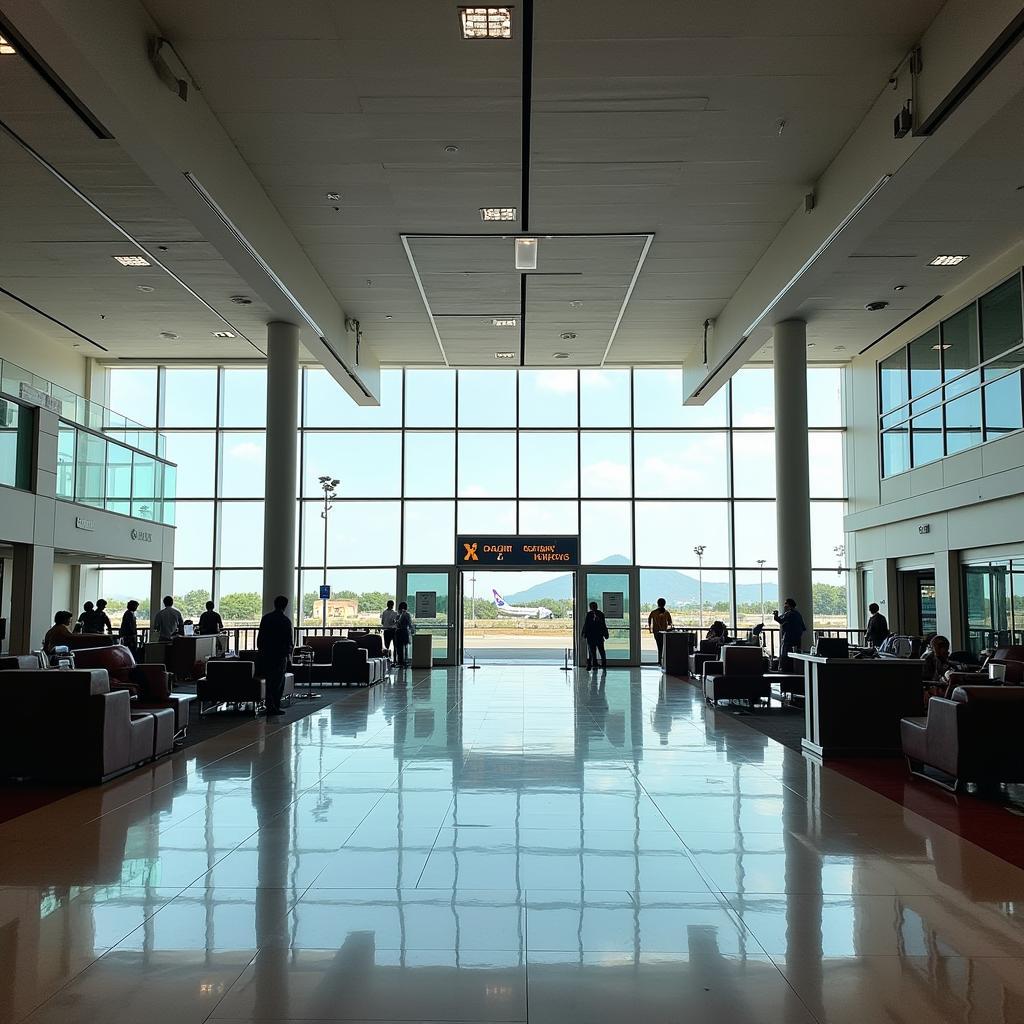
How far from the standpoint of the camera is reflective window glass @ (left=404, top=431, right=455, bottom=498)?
2344 centimetres

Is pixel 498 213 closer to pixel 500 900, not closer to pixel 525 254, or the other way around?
pixel 525 254

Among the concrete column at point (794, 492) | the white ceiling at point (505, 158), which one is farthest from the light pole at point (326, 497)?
the concrete column at point (794, 492)

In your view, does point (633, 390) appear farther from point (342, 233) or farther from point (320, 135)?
point (320, 135)

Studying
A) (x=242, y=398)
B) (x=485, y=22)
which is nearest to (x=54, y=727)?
(x=485, y=22)

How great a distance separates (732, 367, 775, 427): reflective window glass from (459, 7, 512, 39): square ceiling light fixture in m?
15.8

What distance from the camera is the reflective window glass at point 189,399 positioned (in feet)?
76.8

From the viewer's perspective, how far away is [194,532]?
23.2 metres

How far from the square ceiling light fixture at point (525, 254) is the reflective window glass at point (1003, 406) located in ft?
25.3

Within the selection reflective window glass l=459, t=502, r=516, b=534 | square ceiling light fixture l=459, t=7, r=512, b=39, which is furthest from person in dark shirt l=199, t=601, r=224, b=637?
square ceiling light fixture l=459, t=7, r=512, b=39

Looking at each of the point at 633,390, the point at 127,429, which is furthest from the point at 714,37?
the point at 127,429

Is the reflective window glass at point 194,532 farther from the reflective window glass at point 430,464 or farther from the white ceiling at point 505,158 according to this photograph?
the white ceiling at point 505,158

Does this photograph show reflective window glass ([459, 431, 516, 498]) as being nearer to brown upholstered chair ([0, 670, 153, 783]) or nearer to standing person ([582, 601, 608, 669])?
standing person ([582, 601, 608, 669])

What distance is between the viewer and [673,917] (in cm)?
420

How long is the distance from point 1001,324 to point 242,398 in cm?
1652
